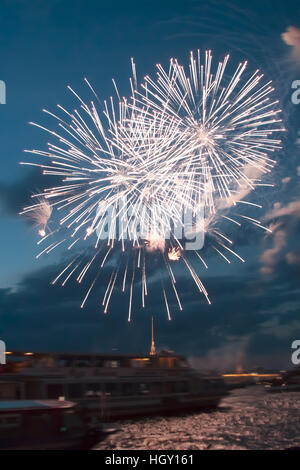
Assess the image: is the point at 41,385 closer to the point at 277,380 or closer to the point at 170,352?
the point at 170,352

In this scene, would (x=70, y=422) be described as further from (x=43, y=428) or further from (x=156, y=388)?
(x=156, y=388)

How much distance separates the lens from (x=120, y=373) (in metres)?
67.3

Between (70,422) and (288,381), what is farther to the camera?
(288,381)

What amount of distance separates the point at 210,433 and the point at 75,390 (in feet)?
76.3

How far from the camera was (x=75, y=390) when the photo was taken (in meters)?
61.8

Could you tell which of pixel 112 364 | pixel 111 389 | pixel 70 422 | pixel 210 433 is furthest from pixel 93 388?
pixel 70 422

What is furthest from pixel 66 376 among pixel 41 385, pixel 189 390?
pixel 189 390

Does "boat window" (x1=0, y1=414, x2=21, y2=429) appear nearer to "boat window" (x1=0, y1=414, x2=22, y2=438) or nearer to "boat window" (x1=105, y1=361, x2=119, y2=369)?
"boat window" (x1=0, y1=414, x2=22, y2=438)

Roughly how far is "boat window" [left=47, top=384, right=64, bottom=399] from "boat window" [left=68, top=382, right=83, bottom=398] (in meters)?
1.20

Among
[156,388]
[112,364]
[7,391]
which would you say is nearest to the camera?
[7,391]

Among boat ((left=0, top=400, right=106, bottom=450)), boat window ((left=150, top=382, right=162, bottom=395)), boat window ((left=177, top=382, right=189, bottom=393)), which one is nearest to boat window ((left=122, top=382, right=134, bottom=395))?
boat window ((left=150, top=382, right=162, bottom=395))

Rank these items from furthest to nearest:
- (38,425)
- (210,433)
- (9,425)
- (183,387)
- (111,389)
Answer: (183,387)
(111,389)
(210,433)
(38,425)
(9,425)
